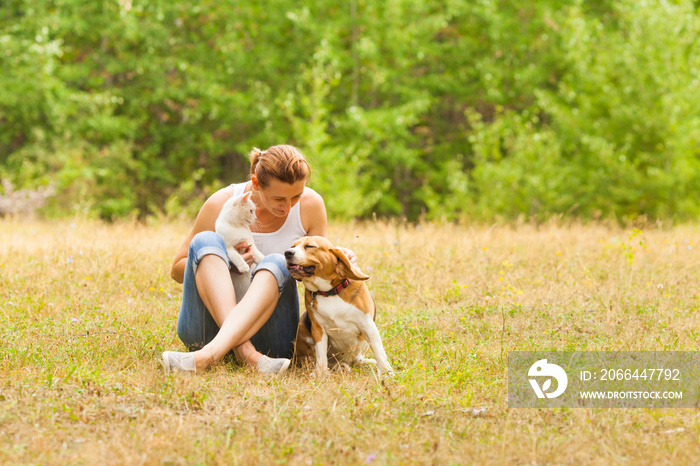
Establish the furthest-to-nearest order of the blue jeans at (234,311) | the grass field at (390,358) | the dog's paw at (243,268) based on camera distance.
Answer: the dog's paw at (243,268) < the blue jeans at (234,311) < the grass field at (390,358)

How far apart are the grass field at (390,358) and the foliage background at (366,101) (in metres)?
6.84

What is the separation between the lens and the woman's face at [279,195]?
391 cm

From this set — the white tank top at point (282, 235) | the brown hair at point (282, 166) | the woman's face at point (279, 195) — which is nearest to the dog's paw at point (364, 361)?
the white tank top at point (282, 235)

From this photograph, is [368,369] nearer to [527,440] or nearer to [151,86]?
[527,440]

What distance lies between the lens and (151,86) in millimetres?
19219

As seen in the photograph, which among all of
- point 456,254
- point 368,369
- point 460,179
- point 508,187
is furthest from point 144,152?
point 368,369

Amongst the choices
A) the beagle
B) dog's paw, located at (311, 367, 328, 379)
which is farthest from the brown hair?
dog's paw, located at (311, 367, 328, 379)

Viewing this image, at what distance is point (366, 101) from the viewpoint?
67.2ft

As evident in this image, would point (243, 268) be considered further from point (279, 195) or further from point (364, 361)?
point (364, 361)

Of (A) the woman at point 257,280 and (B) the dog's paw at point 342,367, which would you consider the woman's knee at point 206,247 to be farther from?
(B) the dog's paw at point 342,367

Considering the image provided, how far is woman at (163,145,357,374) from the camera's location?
3688mm

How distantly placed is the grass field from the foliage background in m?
6.84

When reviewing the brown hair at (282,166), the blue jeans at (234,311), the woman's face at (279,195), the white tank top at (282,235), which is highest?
the brown hair at (282,166)

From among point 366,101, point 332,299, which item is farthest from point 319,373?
point 366,101
